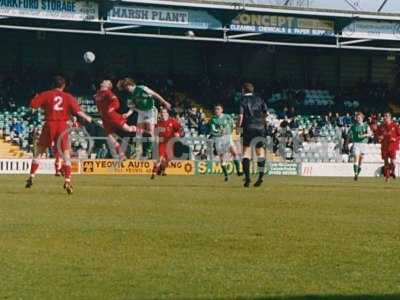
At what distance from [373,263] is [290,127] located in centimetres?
4063

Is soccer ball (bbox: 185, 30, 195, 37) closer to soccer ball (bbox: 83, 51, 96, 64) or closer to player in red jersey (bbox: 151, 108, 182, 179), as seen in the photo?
soccer ball (bbox: 83, 51, 96, 64)

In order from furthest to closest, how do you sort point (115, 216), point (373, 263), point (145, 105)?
1. point (145, 105)
2. point (115, 216)
3. point (373, 263)

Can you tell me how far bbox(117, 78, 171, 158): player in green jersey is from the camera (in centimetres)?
3004

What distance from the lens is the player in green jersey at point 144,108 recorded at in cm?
3004

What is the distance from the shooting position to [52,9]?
150 ft

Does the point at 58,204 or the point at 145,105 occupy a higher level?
the point at 145,105

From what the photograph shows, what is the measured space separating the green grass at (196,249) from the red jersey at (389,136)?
1950cm

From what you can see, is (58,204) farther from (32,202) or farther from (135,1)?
(135,1)

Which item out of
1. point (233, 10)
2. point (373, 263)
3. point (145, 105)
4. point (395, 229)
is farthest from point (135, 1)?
point (373, 263)

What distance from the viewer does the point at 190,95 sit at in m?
53.1

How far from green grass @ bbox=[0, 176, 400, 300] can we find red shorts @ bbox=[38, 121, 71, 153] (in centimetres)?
334

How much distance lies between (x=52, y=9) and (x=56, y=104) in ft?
85.2

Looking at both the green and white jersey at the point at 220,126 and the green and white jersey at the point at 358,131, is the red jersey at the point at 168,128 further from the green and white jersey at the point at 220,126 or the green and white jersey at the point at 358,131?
the green and white jersey at the point at 358,131

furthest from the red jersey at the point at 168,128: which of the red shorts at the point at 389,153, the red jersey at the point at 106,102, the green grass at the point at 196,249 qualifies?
the green grass at the point at 196,249
